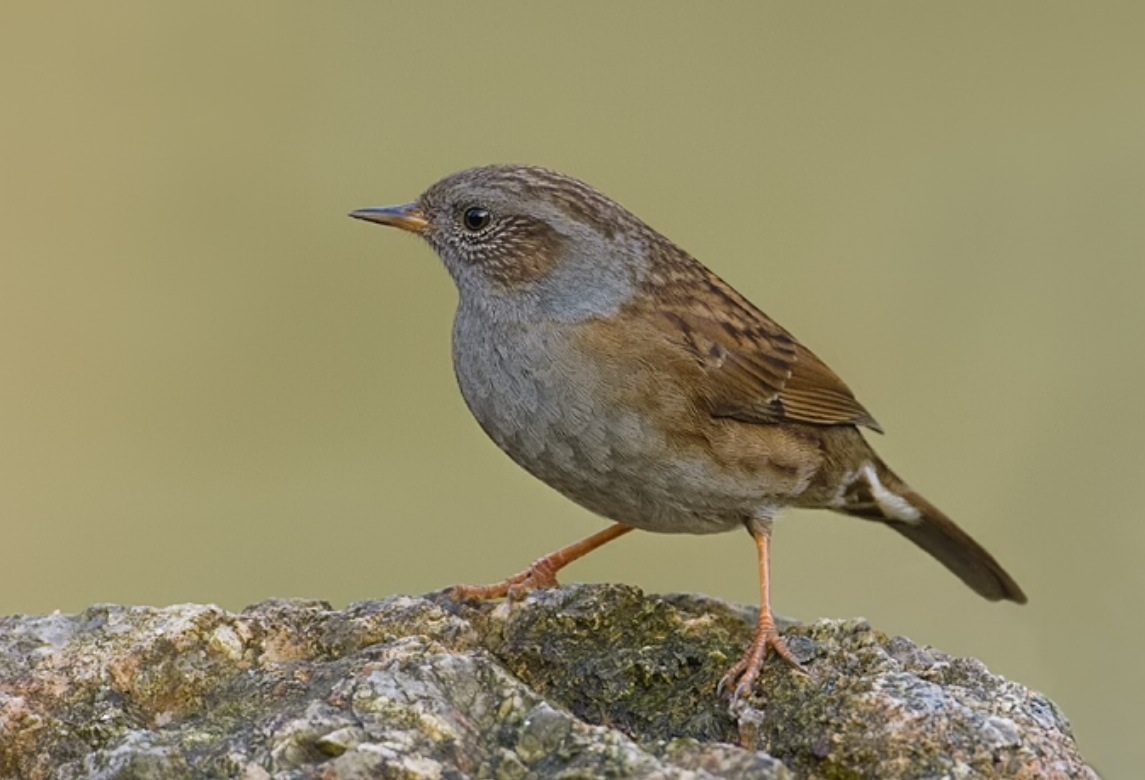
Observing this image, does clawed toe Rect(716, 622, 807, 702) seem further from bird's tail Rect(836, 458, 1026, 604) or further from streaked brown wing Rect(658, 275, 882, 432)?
bird's tail Rect(836, 458, 1026, 604)

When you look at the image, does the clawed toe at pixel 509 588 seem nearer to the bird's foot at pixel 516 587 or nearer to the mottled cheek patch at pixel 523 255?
the bird's foot at pixel 516 587

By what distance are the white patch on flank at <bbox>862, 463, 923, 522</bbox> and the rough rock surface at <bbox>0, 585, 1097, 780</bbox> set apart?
Result: 1.55 m

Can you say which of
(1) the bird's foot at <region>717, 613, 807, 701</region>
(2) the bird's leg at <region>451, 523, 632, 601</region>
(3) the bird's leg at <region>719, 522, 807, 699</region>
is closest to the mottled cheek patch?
(2) the bird's leg at <region>451, 523, 632, 601</region>

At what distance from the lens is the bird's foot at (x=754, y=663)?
3.91 m

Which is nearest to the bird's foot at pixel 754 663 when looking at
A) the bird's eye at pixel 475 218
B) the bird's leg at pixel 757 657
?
the bird's leg at pixel 757 657

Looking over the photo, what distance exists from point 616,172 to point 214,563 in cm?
349

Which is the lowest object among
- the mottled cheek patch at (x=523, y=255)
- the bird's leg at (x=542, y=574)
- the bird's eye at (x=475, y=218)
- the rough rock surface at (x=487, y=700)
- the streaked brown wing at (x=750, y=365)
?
the bird's leg at (x=542, y=574)

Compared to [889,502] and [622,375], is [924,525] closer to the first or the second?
[889,502]

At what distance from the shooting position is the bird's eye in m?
5.63

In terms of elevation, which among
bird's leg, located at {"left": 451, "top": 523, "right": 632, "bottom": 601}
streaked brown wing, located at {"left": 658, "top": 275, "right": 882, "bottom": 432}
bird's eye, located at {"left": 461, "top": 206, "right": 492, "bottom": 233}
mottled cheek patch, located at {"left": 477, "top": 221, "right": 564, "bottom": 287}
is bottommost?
bird's leg, located at {"left": 451, "top": 523, "right": 632, "bottom": 601}

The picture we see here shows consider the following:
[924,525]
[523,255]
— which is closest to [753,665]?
[523,255]

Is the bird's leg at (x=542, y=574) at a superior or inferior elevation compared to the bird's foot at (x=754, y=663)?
inferior

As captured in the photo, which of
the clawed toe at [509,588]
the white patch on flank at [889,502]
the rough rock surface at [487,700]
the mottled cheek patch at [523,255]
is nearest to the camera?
the rough rock surface at [487,700]

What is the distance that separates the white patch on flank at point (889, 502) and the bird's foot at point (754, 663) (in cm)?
173
